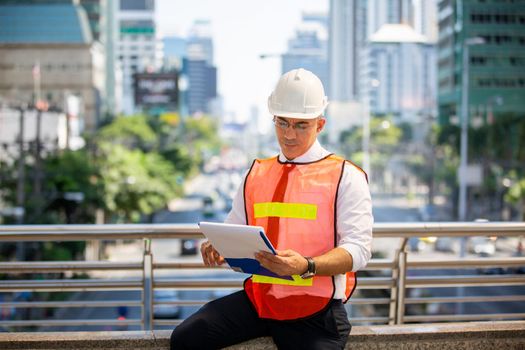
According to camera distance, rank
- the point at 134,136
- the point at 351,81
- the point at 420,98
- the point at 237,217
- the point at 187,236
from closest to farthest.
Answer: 1. the point at 237,217
2. the point at 187,236
3. the point at 351,81
4. the point at 134,136
5. the point at 420,98

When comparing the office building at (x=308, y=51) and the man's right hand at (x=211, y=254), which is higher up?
the office building at (x=308, y=51)

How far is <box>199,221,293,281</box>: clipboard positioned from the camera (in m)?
2.36

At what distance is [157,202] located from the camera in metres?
41.1

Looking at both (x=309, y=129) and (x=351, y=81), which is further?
(x=351, y=81)

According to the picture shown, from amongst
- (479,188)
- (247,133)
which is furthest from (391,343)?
(247,133)

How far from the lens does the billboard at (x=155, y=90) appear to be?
86.8m

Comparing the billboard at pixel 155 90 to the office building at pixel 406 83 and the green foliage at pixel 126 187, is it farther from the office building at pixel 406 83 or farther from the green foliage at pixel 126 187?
the green foliage at pixel 126 187

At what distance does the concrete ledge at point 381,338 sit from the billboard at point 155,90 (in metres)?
84.2

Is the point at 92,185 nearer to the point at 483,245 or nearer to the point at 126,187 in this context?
the point at 126,187

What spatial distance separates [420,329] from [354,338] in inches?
12.8

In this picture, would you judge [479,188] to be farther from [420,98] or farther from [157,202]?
[420,98]

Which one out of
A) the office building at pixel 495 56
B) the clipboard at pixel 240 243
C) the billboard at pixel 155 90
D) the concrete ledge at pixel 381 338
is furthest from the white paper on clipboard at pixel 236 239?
the billboard at pixel 155 90

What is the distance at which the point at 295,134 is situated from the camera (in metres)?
2.71

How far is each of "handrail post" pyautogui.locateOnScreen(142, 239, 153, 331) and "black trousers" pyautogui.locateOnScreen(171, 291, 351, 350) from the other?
3.24 feet
